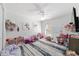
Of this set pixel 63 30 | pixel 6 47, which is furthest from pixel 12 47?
pixel 63 30

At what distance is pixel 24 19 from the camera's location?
1.32 meters

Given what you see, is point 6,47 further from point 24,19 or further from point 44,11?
point 44,11

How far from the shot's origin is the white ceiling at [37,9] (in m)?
1.32

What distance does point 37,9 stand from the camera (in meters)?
1.32

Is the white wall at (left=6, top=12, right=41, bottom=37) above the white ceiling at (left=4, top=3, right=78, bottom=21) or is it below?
below

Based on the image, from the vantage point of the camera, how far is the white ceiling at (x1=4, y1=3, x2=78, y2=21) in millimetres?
1315

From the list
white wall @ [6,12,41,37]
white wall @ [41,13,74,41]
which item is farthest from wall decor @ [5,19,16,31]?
white wall @ [41,13,74,41]

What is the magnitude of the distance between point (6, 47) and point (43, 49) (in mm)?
382

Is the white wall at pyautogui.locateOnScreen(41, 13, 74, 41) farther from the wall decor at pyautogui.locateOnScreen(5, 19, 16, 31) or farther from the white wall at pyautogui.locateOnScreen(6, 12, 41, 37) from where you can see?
the wall decor at pyautogui.locateOnScreen(5, 19, 16, 31)

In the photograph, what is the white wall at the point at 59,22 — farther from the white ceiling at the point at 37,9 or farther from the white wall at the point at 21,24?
the white wall at the point at 21,24

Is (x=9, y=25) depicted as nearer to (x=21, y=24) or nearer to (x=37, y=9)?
(x=21, y=24)

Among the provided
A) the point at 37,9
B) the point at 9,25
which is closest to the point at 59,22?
the point at 37,9

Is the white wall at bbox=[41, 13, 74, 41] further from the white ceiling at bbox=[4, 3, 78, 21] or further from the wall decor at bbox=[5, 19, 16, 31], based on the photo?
the wall decor at bbox=[5, 19, 16, 31]

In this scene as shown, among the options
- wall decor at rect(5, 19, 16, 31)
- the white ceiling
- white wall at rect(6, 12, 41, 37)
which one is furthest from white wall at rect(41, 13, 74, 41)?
wall decor at rect(5, 19, 16, 31)
